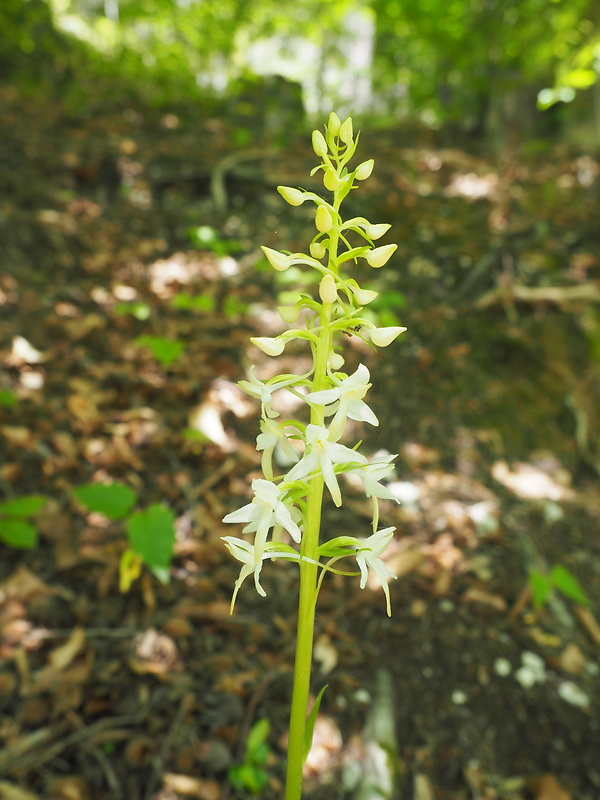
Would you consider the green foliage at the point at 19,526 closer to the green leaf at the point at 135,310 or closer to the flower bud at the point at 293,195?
the flower bud at the point at 293,195

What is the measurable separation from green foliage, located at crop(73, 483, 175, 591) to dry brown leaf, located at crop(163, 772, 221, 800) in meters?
0.66

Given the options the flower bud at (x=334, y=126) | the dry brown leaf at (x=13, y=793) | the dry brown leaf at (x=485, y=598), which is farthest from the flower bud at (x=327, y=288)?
the dry brown leaf at (x=485, y=598)

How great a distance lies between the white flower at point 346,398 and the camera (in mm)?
1105

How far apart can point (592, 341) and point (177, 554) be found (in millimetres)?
3838

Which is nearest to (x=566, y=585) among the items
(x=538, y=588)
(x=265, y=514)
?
(x=538, y=588)

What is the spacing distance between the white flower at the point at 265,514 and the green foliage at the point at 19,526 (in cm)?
158

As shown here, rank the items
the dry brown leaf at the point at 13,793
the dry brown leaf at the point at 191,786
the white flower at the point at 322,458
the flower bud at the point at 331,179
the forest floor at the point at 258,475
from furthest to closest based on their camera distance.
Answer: the forest floor at the point at 258,475 < the dry brown leaf at the point at 191,786 < the dry brown leaf at the point at 13,793 < the flower bud at the point at 331,179 < the white flower at the point at 322,458

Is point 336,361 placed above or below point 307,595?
above

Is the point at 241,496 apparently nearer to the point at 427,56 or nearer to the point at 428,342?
the point at 428,342

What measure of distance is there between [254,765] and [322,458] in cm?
149

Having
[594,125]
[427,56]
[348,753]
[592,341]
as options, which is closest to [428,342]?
[592,341]

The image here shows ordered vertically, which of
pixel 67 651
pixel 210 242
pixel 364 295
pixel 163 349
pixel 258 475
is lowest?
pixel 67 651

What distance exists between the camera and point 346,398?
3.74 ft

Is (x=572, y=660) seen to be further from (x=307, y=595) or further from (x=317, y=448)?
(x=317, y=448)
